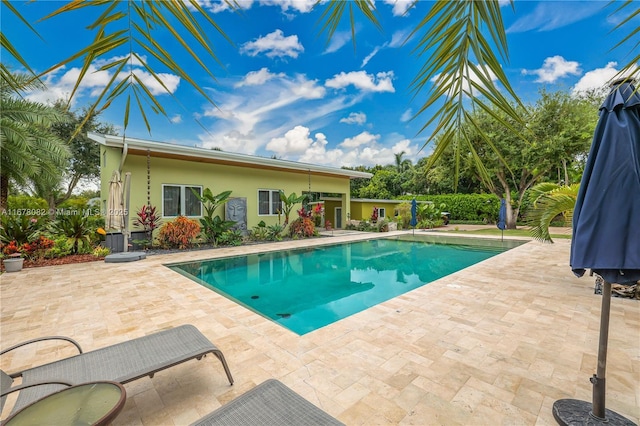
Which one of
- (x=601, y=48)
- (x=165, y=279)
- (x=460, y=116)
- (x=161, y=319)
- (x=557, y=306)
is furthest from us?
(x=165, y=279)

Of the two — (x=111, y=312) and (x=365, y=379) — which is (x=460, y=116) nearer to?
(x=365, y=379)

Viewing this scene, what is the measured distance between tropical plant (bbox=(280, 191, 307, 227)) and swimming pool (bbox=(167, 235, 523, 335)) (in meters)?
3.62

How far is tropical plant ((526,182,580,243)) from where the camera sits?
5.92 metres

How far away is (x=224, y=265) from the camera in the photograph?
931cm

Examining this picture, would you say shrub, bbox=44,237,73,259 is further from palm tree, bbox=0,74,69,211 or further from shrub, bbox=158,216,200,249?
palm tree, bbox=0,74,69,211

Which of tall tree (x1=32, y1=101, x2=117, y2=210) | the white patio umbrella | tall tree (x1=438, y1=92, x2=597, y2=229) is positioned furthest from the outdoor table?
tall tree (x1=32, y1=101, x2=117, y2=210)

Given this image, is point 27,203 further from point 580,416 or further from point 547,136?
point 547,136

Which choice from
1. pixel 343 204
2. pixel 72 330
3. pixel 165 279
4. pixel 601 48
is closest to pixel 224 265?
pixel 165 279

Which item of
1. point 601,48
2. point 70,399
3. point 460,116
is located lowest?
point 70,399

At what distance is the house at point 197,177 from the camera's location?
11.2 m

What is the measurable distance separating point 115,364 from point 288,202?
42.3 feet

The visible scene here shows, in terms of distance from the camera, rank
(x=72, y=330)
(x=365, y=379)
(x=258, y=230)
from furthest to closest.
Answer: (x=258, y=230) → (x=72, y=330) → (x=365, y=379)

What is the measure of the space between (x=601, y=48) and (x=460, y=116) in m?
1.13

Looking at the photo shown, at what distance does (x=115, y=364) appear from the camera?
8.02 ft
